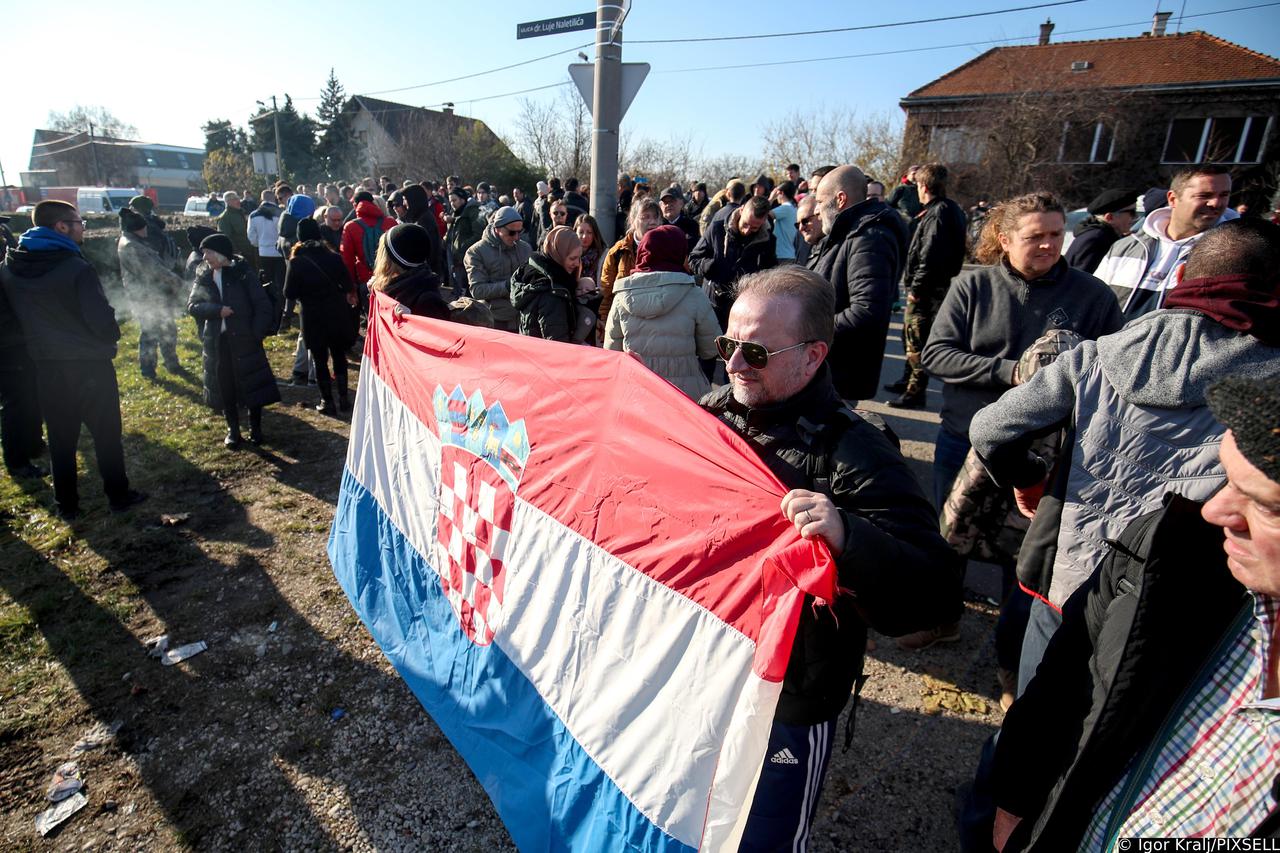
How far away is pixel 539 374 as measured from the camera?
8.02 ft

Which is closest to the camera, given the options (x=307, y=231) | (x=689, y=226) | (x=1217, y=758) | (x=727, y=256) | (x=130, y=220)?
(x=1217, y=758)

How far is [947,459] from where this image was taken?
3.24 metres

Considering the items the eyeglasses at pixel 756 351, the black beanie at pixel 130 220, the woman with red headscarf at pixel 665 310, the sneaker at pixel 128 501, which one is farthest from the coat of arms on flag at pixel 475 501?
the black beanie at pixel 130 220

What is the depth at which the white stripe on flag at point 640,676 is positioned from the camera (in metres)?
1.56

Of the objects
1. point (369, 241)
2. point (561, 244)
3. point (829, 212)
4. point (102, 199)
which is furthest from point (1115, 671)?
point (102, 199)

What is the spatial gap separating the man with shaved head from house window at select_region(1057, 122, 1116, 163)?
105 ft

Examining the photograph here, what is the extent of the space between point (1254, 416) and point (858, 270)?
311 centimetres

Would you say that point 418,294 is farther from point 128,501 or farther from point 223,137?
point 223,137

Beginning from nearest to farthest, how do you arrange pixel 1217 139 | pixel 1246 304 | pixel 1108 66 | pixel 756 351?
pixel 1246 304 < pixel 756 351 < pixel 1217 139 < pixel 1108 66

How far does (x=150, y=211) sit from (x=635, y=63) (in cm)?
962

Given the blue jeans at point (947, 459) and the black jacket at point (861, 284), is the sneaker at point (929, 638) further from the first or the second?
the black jacket at point (861, 284)

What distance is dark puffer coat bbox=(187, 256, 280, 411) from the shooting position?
18.8 feet

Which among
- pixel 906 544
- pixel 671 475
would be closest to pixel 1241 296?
pixel 906 544

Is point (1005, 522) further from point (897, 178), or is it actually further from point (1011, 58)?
point (1011, 58)
